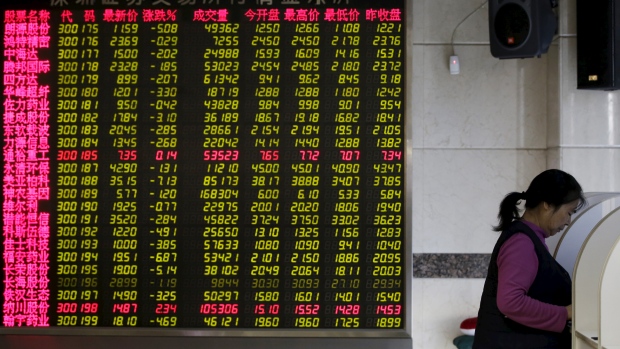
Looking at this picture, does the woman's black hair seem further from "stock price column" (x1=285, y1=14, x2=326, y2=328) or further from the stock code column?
the stock code column

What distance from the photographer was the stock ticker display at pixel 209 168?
492cm

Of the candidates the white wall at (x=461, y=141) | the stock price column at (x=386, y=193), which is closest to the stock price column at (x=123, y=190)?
the stock price column at (x=386, y=193)

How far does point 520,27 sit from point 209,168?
1.83m

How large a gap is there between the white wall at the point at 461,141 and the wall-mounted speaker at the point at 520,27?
45cm

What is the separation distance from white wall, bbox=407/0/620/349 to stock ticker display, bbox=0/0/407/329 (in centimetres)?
40

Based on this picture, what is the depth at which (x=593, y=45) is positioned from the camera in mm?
4871

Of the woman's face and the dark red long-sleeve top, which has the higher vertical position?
the woman's face

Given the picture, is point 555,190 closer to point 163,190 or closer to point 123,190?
point 163,190

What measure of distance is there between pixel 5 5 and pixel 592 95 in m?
3.32

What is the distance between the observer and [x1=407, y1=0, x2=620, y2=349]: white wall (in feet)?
17.3

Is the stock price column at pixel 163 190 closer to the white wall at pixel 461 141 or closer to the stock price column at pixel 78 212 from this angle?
the stock price column at pixel 78 212

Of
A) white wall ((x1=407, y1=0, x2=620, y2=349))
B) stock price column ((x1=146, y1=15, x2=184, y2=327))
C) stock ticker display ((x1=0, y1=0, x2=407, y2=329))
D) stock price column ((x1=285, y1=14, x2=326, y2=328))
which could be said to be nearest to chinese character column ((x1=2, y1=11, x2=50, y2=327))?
stock ticker display ((x1=0, y1=0, x2=407, y2=329))

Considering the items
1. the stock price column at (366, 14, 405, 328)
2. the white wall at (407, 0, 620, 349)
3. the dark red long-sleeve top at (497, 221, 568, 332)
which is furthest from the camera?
the white wall at (407, 0, 620, 349)

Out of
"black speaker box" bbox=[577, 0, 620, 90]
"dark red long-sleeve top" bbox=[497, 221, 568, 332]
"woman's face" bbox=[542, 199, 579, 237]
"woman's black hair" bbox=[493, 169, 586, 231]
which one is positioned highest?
"black speaker box" bbox=[577, 0, 620, 90]
